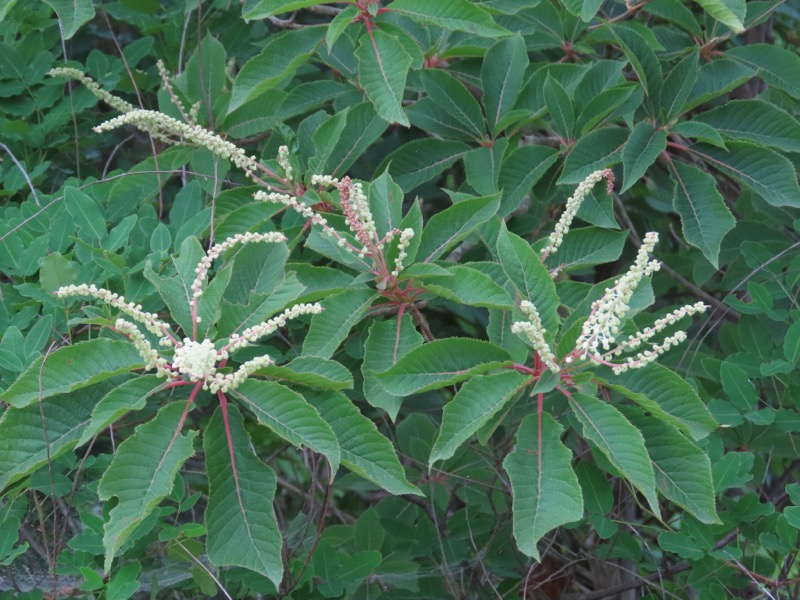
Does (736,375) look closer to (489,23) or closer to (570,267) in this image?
(570,267)

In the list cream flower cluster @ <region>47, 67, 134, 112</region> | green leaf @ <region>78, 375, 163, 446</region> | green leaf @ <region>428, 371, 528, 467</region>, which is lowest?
green leaf @ <region>428, 371, 528, 467</region>

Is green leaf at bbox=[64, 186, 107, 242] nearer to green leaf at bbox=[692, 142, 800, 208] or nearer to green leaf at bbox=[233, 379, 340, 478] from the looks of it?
green leaf at bbox=[233, 379, 340, 478]

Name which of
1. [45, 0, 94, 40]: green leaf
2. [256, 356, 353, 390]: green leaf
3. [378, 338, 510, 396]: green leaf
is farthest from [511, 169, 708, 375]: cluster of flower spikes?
[45, 0, 94, 40]: green leaf

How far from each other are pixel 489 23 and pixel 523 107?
451mm

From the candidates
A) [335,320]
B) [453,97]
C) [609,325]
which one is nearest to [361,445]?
[335,320]

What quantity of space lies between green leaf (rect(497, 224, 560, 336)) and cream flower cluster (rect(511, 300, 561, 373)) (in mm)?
116

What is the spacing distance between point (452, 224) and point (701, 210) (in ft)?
2.12

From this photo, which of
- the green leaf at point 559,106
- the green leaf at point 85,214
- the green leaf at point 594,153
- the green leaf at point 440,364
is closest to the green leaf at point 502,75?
the green leaf at point 559,106

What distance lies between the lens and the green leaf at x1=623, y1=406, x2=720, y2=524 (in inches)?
68.9

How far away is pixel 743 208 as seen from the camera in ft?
9.77

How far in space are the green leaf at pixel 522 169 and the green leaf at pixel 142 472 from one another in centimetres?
98

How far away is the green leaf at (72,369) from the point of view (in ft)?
5.56

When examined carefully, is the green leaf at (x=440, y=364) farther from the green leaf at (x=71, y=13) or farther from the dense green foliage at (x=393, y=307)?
the green leaf at (x=71, y=13)

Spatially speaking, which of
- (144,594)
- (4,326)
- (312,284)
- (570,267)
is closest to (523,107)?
(570,267)
